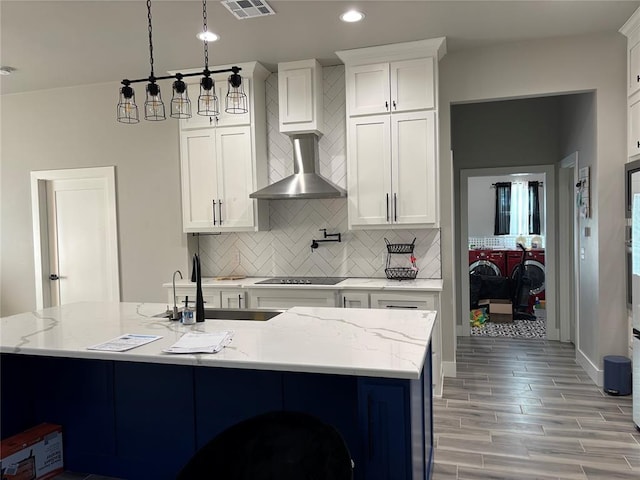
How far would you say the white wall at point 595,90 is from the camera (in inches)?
153

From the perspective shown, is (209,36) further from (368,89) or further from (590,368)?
(590,368)

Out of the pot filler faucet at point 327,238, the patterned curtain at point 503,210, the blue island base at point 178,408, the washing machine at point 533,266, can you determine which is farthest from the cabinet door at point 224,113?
the patterned curtain at point 503,210

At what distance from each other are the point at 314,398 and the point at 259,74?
3290 mm

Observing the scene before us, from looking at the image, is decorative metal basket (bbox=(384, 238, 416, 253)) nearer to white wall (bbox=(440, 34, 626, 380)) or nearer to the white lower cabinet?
white wall (bbox=(440, 34, 626, 380))

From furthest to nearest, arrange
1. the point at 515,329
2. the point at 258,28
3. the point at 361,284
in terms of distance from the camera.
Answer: the point at 515,329, the point at 361,284, the point at 258,28

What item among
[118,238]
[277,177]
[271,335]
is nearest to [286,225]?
[277,177]

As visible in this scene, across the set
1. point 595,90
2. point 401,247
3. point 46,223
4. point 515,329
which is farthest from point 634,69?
point 46,223

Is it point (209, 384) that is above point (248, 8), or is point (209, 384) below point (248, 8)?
below

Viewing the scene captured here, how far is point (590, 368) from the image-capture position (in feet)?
14.0

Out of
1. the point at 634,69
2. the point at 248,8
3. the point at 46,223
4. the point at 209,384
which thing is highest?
the point at 248,8

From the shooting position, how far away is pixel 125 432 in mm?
2551

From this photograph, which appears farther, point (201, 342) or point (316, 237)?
point (316, 237)

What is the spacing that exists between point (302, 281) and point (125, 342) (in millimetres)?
2313

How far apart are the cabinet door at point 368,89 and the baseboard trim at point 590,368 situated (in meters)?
2.82
